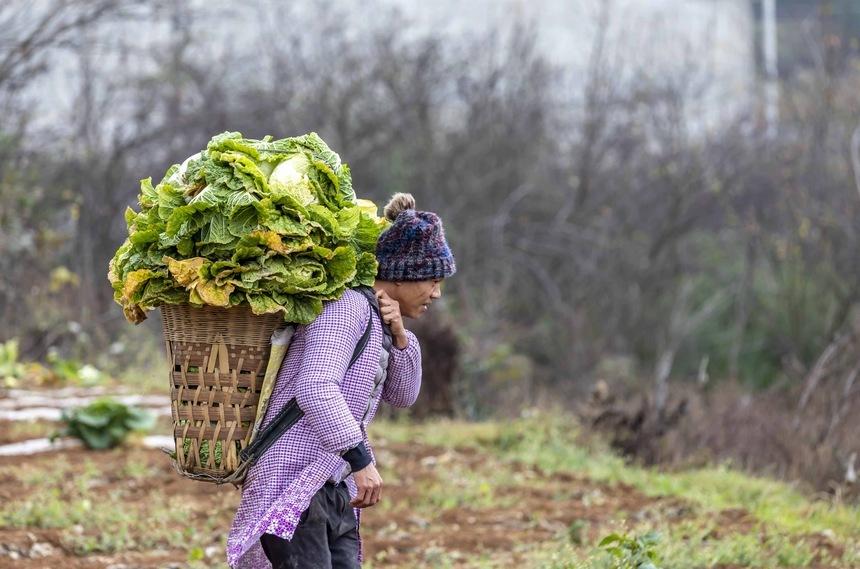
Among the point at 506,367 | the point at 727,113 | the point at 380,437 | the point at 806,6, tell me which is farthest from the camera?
the point at 806,6

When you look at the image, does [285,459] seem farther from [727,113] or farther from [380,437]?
[727,113]

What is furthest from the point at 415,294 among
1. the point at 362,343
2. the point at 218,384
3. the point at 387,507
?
the point at 387,507

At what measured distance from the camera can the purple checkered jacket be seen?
329 cm

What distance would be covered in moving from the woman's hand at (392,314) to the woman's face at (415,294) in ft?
0.13

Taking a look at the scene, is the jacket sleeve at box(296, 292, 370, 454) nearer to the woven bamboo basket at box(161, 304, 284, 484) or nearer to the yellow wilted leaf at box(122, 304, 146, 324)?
the woven bamboo basket at box(161, 304, 284, 484)

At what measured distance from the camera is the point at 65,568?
5086mm

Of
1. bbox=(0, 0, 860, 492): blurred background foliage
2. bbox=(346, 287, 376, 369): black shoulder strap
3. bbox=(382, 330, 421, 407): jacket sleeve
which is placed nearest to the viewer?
bbox=(346, 287, 376, 369): black shoulder strap

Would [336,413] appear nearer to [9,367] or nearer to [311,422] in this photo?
[311,422]

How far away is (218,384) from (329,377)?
0.33 meters

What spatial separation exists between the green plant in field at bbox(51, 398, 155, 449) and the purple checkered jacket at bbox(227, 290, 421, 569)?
468 cm

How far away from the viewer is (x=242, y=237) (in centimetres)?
329

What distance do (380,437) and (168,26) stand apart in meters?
10.5

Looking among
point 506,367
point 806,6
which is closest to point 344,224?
point 506,367

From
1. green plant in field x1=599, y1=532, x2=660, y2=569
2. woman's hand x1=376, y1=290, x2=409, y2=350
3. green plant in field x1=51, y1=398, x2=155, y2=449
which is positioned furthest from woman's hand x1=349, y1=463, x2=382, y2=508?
green plant in field x1=51, y1=398, x2=155, y2=449
